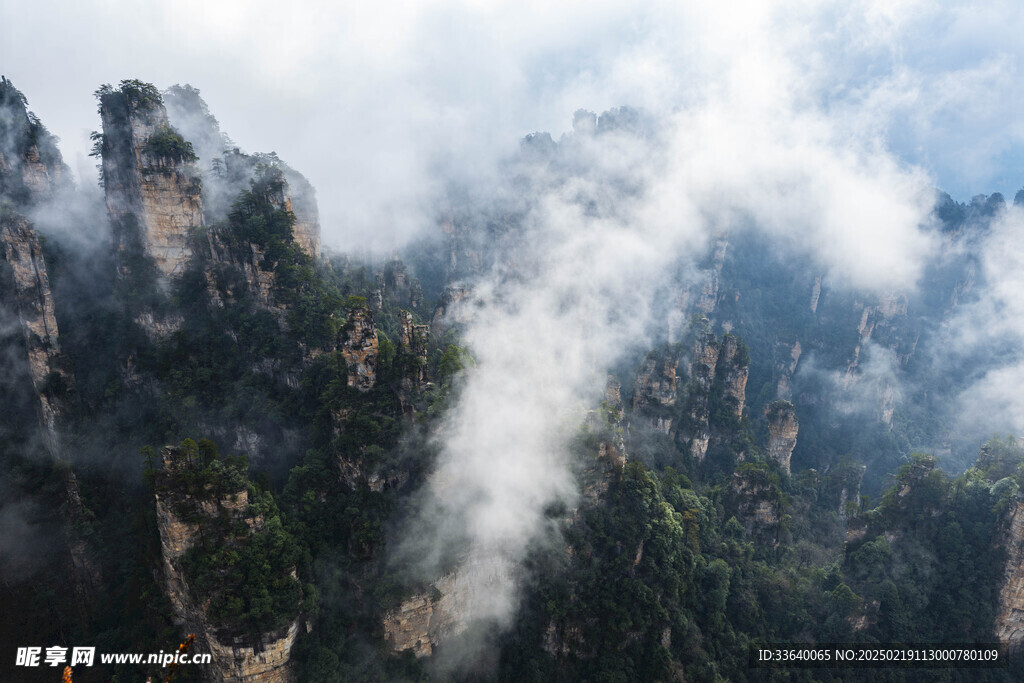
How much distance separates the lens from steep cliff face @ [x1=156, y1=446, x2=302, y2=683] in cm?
2491

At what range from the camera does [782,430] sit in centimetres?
6331

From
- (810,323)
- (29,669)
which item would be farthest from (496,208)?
(29,669)

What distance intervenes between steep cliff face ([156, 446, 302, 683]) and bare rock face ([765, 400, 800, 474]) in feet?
185

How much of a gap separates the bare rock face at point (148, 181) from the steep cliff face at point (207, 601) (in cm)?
2146

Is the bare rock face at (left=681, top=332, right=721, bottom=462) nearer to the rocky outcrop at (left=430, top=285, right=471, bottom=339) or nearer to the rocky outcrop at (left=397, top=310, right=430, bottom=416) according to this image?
the rocky outcrop at (left=430, top=285, right=471, bottom=339)

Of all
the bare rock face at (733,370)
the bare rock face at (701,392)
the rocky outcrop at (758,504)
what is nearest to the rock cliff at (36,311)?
the rocky outcrop at (758,504)

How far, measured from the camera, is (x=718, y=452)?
6378cm

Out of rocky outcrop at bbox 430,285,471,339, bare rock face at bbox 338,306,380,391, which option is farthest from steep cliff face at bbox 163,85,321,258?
rocky outcrop at bbox 430,285,471,339

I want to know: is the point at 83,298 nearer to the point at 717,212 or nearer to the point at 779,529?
the point at 779,529

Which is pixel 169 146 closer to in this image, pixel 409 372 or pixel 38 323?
pixel 38 323

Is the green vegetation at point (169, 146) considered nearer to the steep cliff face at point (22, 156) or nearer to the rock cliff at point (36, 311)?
the rock cliff at point (36, 311)

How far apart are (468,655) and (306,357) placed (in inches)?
884

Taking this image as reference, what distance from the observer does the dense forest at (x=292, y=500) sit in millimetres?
27781

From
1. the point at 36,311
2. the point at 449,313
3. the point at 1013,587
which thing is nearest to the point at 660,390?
the point at 449,313
